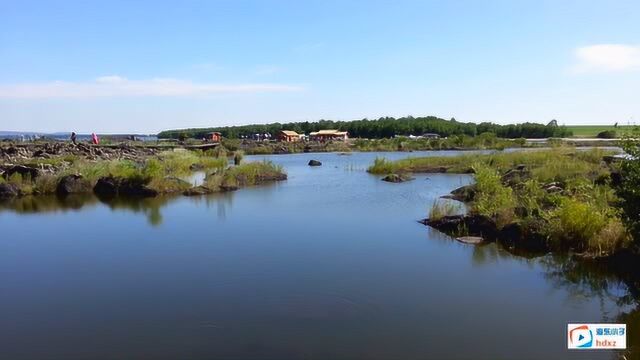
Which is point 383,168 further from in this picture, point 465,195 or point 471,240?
point 471,240

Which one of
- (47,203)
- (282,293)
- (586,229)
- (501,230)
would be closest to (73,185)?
(47,203)

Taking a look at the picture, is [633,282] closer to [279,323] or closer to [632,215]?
[632,215]

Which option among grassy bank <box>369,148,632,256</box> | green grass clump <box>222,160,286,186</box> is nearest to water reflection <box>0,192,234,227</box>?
green grass clump <box>222,160,286,186</box>

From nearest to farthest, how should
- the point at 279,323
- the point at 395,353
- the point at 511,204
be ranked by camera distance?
the point at 395,353 < the point at 279,323 < the point at 511,204

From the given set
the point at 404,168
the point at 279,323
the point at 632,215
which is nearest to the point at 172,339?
the point at 279,323

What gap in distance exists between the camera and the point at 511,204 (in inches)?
671

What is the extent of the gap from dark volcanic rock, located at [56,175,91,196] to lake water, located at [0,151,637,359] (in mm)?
9056

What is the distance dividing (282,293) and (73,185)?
2181cm

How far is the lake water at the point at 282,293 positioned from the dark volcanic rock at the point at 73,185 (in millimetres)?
9056

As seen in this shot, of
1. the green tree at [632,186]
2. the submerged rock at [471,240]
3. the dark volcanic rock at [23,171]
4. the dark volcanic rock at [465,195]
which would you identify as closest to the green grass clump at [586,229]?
the green tree at [632,186]

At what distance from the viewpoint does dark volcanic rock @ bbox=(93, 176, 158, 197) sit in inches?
1103

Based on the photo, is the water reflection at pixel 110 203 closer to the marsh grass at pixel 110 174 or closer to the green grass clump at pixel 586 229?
the marsh grass at pixel 110 174

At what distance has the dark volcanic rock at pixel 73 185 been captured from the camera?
94.4ft

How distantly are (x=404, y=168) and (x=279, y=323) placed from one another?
1291 inches
